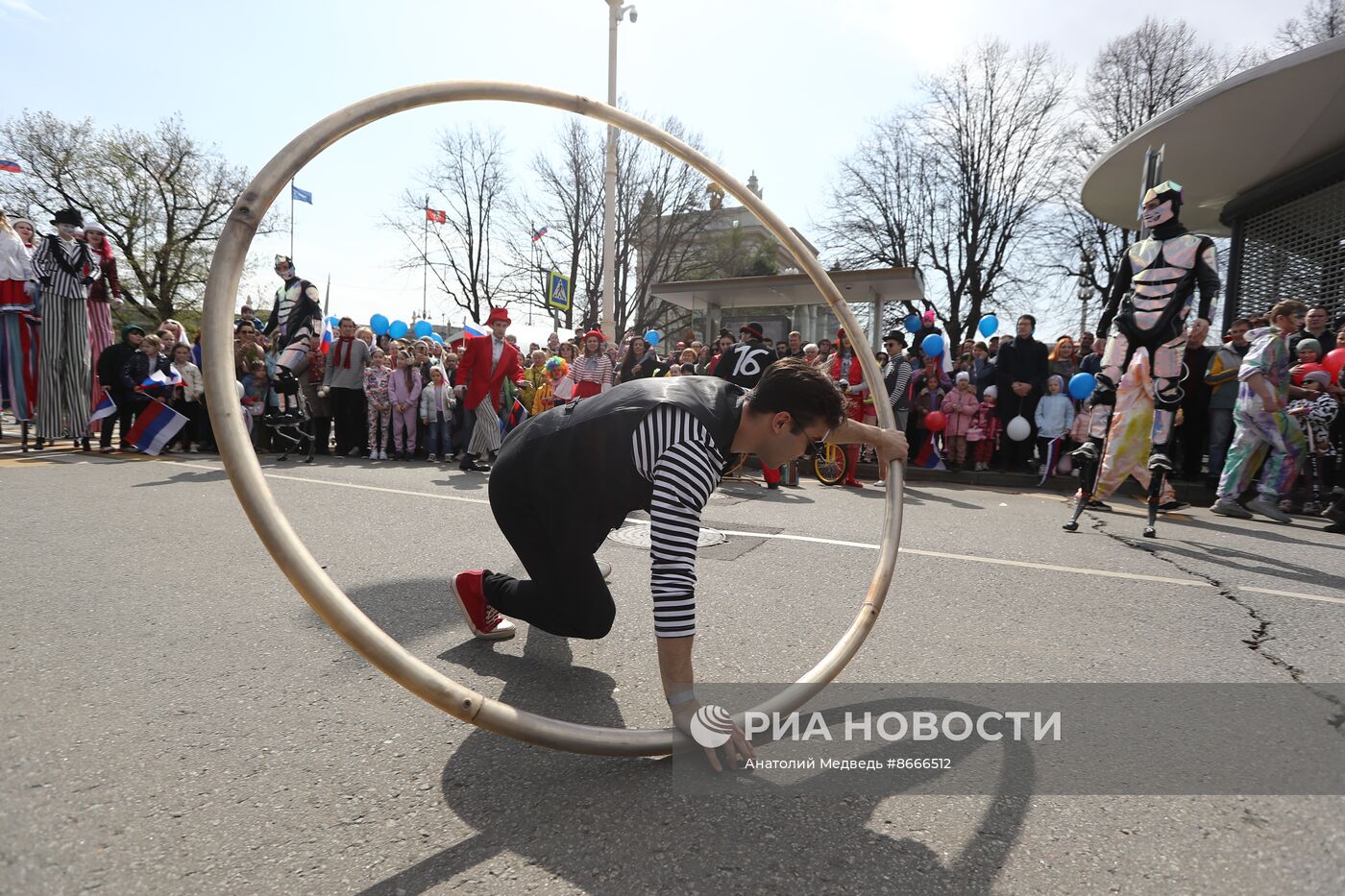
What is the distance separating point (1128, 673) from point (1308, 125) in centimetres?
1314

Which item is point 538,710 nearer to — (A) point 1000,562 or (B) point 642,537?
(B) point 642,537

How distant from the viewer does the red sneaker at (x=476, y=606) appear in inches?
124

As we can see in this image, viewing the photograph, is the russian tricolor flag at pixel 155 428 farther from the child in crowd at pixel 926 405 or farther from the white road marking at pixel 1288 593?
the white road marking at pixel 1288 593

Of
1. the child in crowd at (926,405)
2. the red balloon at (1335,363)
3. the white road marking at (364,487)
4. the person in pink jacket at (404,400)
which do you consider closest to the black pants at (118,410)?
the white road marking at (364,487)

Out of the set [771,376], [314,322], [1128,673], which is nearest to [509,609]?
[771,376]

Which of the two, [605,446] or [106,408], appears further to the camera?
[106,408]

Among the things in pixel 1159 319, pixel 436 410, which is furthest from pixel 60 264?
pixel 1159 319

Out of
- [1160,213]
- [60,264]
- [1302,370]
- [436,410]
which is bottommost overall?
[436,410]

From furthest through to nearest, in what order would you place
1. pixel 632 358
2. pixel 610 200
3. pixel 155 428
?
1. pixel 610 200
2. pixel 632 358
3. pixel 155 428

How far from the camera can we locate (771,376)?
94.5 inches

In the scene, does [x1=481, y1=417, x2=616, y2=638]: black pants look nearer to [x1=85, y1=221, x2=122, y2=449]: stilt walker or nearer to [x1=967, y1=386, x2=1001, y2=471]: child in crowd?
[x1=85, y1=221, x2=122, y2=449]: stilt walker

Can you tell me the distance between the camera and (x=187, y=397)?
10.8 m

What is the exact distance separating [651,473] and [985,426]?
9908 mm

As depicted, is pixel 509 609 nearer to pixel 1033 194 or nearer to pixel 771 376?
pixel 771 376
